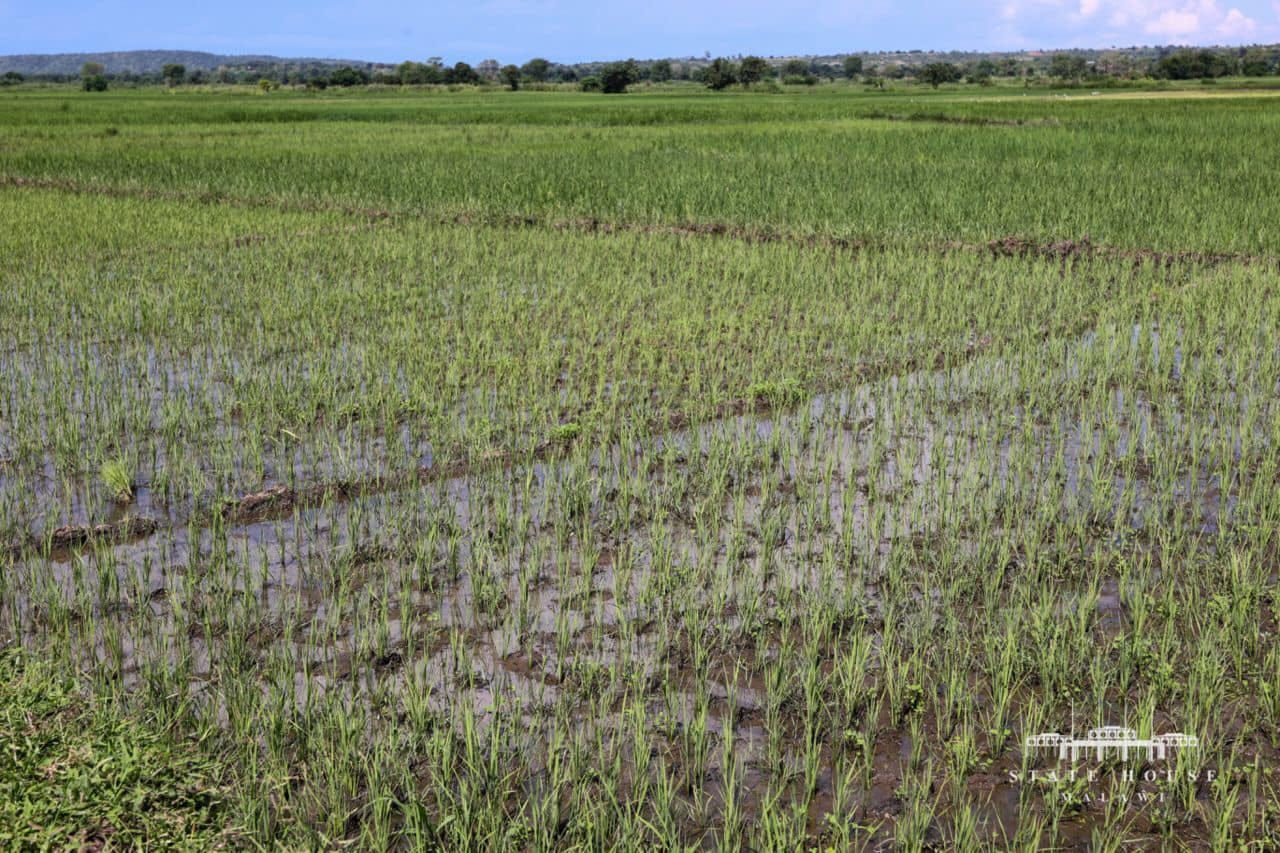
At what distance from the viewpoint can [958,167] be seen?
47.9ft

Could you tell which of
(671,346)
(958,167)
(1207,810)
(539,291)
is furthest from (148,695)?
(958,167)

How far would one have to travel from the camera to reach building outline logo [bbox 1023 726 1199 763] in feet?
8.63

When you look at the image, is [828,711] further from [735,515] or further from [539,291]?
[539,291]

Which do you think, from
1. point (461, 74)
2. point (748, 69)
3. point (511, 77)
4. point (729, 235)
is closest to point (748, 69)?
point (748, 69)

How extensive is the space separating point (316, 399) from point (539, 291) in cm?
306

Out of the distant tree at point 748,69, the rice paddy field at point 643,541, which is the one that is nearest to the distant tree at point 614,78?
the distant tree at point 748,69

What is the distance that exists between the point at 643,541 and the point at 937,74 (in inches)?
2750

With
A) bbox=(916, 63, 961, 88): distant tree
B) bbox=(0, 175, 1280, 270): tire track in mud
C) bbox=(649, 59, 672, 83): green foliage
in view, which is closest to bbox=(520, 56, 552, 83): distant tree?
bbox=(649, 59, 672, 83): green foliage

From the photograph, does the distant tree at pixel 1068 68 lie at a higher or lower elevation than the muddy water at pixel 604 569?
higher

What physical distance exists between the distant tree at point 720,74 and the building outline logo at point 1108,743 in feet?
217

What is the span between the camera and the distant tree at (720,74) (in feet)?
217

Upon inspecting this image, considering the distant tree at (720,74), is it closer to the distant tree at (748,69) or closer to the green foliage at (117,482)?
the distant tree at (748,69)

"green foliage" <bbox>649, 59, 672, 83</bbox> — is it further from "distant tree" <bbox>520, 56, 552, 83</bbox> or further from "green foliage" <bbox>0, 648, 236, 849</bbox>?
"green foliage" <bbox>0, 648, 236, 849</bbox>

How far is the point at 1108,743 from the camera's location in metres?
2.67
